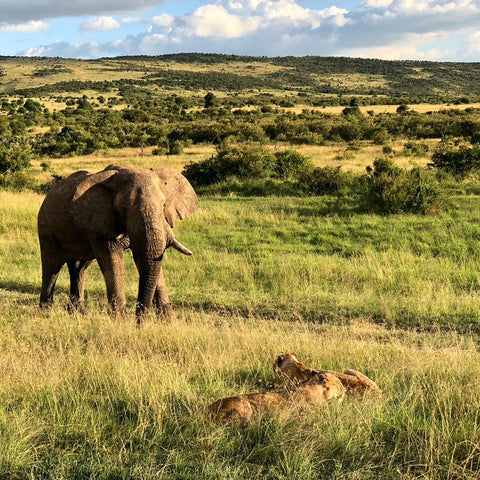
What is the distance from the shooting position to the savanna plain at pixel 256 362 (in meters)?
3.33

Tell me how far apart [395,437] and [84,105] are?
233ft

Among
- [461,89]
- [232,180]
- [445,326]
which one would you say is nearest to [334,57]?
[461,89]

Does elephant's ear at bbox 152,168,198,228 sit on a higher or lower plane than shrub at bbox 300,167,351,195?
higher

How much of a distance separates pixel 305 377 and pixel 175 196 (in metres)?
3.54

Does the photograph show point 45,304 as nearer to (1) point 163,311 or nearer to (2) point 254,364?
(1) point 163,311

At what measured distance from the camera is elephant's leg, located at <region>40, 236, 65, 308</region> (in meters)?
7.75

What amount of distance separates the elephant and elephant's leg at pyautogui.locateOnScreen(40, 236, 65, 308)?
0.02 meters

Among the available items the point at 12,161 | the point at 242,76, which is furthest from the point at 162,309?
the point at 242,76

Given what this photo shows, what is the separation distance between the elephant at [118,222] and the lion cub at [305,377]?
2.44 metres

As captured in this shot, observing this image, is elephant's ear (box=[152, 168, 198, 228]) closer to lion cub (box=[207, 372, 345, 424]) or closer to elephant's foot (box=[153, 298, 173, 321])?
elephant's foot (box=[153, 298, 173, 321])

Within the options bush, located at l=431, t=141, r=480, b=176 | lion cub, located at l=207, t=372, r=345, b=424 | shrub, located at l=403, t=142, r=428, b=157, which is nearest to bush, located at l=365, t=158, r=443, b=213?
bush, located at l=431, t=141, r=480, b=176

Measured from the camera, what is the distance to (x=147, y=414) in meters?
3.79

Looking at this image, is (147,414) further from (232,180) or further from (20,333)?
(232,180)

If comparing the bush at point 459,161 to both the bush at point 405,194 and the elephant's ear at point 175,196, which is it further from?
the elephant's ear at point 175,196
